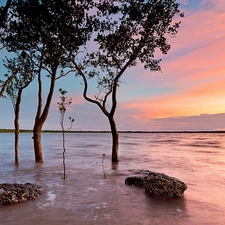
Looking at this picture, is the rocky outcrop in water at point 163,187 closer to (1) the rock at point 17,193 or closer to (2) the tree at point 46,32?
(1) the rock at point 17,193

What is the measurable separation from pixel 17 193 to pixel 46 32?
12729 millimetres

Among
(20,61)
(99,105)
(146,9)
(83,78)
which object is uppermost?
(146,9)

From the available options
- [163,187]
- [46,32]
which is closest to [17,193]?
[163,187]

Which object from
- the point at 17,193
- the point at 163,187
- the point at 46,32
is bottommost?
the point at 163,187

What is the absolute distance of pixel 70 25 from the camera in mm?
18469

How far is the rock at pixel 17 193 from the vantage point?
880cm

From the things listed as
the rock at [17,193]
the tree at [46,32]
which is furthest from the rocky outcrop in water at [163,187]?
the tree at [46,32]

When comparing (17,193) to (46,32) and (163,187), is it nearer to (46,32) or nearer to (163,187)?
(163,187)

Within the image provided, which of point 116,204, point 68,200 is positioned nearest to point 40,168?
point 68,200

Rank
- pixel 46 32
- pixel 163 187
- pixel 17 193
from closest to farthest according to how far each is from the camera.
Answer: pixel 17 193 < pixel 163 187 < pixel 46 32

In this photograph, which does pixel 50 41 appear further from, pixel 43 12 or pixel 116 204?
pixel 116 204

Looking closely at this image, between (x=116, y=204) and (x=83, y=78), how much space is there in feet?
42.8

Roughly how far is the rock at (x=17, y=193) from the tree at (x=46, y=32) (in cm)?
1037

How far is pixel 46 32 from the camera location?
18.5m
